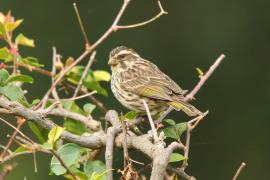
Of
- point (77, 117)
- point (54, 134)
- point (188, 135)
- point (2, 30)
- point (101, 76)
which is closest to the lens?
point (54, 134)

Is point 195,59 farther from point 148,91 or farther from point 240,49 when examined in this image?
point 148,91

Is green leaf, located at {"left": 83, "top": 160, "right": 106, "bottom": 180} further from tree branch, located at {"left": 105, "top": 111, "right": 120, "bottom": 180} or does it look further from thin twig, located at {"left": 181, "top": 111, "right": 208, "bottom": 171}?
thin twig, located at {"left": 181, "top": 111, "right": 208, "bottom": 171}

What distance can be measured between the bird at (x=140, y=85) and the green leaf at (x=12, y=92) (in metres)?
1.02

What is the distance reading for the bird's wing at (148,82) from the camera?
4.08m

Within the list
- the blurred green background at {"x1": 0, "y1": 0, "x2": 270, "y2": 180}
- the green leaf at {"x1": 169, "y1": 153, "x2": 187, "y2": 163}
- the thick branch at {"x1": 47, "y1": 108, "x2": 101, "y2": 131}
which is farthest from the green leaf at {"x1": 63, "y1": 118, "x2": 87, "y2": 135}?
the blurred green background at {"x1": 0, "y1": 0, "x2": 270, "y2": 180}

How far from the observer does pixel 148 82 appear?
4.32 metres

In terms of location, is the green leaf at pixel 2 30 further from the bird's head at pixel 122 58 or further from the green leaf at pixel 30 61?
the bird's head at pixel 122 58

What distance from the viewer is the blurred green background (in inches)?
377

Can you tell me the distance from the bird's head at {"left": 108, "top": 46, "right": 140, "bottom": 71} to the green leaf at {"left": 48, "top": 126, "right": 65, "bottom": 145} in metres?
1.84

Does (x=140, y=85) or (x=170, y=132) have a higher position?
(x=170, y=132)

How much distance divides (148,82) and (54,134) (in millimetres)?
1788

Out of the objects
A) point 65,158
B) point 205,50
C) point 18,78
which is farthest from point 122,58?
point 205,50

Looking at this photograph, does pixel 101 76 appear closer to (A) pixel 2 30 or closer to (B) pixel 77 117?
(B) pixel 77 117

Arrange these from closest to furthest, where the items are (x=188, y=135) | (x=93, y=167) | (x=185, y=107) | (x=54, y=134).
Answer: (x=54, y=134)
(x=188, y=135)
(x=93, y=167)
(x=185, y=107)
